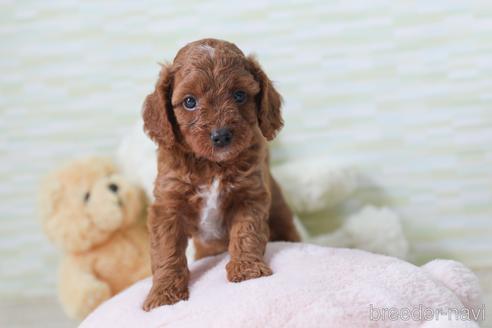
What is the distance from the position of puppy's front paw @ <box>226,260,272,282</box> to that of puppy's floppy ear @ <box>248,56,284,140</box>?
392 millimetres

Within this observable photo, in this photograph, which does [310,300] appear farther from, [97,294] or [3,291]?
[3,291]

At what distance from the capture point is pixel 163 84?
166 cm

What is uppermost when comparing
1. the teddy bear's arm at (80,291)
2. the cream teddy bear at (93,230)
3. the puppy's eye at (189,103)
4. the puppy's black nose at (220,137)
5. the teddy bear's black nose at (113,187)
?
the puppy's eye at (189,103)

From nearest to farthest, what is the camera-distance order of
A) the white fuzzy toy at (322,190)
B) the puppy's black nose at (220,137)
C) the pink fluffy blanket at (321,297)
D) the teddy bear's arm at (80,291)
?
the pink fluffy blanket at (321,297) → the puppy's black nose at (220,137) → the teddy bear's arm at (80,291) → the white fuzzy toy at (322,190)

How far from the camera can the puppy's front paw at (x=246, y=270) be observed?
5.11 ft

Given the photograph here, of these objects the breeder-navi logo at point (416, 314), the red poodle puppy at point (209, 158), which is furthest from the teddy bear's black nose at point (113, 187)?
the breeder-navi logo at point (416, 314)

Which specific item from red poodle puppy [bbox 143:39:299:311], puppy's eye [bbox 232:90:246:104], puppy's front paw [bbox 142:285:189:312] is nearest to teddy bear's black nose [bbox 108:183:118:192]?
red poodle puppy [bbox 143:39:299:311]

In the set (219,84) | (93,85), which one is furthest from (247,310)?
(93,85)

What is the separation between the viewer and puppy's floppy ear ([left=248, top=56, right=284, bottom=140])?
1.70 meters

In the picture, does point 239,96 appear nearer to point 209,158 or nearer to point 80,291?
point 209,158

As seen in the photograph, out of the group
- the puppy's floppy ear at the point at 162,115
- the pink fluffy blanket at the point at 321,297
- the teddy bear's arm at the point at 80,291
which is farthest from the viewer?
the teddy bear's arm at the point at 80,291

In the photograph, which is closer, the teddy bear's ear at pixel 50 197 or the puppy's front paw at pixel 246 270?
the puppy's front paw at pixel 246 270

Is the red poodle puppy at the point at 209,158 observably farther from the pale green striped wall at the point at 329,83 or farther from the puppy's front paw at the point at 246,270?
the pale green striped wall at the point at 329,83

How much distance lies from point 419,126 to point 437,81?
0.21 metres
